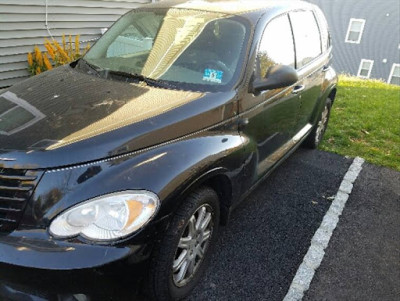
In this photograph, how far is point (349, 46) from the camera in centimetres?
2384

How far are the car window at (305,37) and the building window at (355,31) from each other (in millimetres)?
21390

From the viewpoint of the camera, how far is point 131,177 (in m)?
1.91

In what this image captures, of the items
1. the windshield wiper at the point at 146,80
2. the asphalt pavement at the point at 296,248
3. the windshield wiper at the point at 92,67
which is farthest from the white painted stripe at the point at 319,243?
the windshield wiper at the point at 92,67

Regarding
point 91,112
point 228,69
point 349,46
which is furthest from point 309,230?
point 349,46

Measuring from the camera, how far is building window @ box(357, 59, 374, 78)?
23.9 m

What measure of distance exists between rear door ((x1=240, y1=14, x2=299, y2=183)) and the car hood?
296 mm

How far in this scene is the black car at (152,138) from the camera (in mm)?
1806

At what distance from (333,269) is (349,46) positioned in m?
23.9

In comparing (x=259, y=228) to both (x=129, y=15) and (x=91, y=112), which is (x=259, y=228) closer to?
(x=91, y=112)

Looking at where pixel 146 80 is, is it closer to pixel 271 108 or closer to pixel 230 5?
pixel 271 108

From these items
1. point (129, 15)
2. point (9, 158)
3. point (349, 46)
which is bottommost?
point (349, 46)

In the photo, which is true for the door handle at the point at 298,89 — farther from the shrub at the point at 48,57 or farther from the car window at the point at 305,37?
the shrub at the point at 48,57

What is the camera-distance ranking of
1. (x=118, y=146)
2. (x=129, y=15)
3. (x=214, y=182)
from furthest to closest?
1. (x=129, y=15)
2. (x=214, y=182)
3. (x=118, y=146)

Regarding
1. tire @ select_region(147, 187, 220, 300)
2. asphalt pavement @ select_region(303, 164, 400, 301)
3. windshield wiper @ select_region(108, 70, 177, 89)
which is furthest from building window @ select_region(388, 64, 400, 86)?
tire @ select_region(147, 187, 220, 300)
